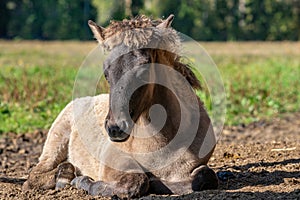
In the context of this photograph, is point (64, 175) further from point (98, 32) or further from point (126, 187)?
point (98, 32)

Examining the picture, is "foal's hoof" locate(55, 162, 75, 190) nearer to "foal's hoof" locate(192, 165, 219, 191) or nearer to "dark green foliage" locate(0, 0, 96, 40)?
"foal's hoof" locate(192, 165, 219, 191)

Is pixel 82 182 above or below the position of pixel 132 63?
below

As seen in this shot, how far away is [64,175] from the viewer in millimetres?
6941

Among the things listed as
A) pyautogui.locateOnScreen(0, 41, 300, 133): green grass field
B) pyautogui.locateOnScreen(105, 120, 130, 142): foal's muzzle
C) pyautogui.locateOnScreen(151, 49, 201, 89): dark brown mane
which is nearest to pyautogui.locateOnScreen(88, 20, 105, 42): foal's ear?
pyautogui.locateOnScreen(151, 49, 201, 89): dark brown mane

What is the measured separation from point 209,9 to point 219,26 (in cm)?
145

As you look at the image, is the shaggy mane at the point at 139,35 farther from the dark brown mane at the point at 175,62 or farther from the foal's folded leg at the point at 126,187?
the foal's folded leg at the point at 126,187

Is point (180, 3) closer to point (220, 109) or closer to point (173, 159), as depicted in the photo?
point (220, 109)

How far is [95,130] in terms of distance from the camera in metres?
6.90

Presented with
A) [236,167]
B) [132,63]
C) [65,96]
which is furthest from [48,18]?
[132,63]

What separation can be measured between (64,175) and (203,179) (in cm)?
178

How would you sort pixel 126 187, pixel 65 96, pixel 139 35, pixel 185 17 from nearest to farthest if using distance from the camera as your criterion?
pixel 139 35, pixel 126 187, pixel 65 96, pixel 185 17

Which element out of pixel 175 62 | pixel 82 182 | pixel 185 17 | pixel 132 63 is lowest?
pixel 185 17

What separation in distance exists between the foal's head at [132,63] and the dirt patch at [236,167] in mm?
779

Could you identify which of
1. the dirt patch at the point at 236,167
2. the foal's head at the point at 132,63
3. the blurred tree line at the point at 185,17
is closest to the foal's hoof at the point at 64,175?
the dirt patch at the point at 236,167
